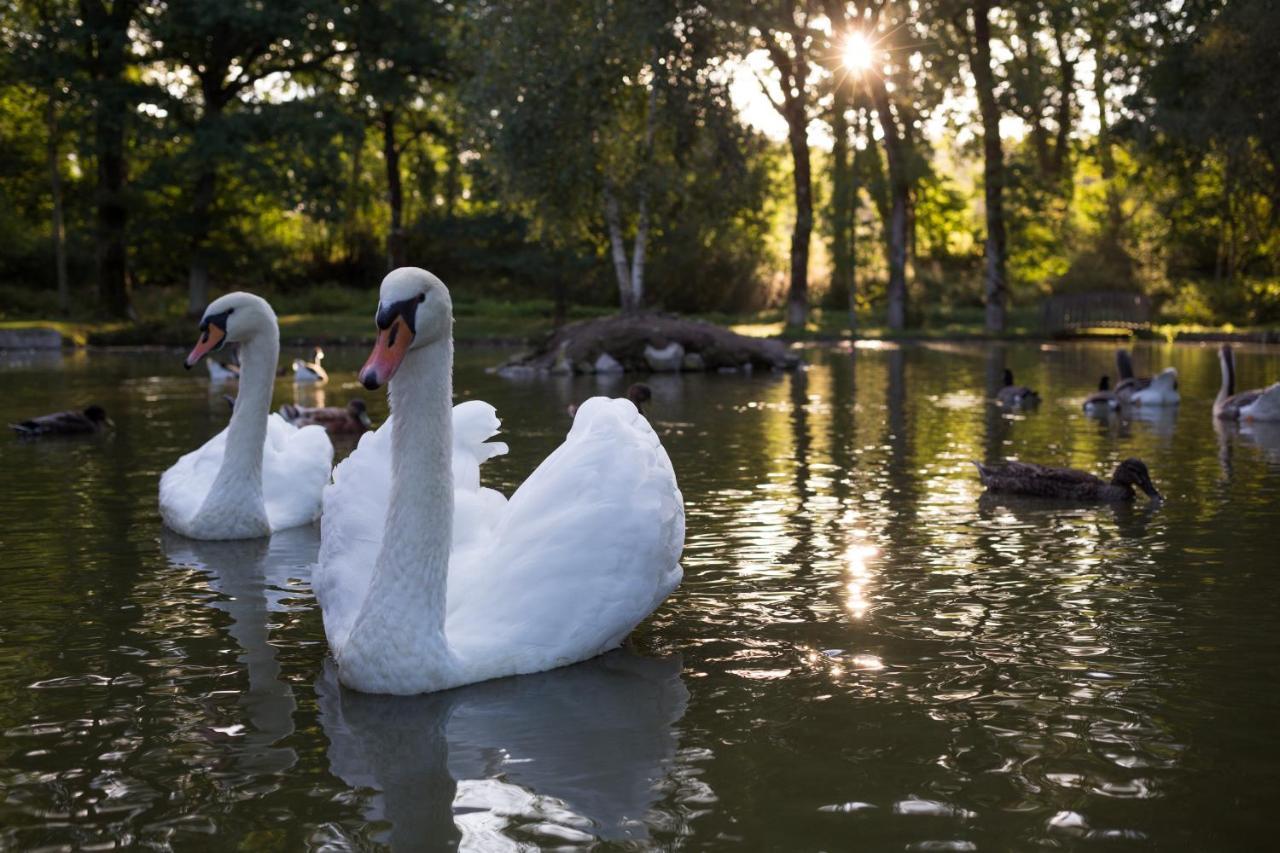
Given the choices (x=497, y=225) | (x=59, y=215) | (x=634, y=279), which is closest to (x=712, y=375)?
(x=634, y=279)

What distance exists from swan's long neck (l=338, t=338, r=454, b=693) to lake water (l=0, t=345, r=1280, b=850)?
0.47 ft

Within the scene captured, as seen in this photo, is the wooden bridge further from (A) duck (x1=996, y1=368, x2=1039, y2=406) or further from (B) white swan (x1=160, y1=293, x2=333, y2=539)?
(B) white swan (x1=160, y1=293, x2=333, y2=539)

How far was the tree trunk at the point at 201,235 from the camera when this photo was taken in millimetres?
44188

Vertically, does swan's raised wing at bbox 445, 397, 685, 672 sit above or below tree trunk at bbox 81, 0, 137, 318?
below

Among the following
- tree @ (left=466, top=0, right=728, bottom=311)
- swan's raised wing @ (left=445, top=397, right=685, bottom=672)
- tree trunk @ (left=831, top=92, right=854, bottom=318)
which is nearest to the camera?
swan's raised wing @ (left=445, top=397, right=685, bottom=672)

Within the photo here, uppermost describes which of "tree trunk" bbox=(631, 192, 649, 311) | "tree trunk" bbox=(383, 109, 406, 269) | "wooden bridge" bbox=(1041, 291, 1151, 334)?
"tree trunk" bbox=(383, 109, 406, 269)

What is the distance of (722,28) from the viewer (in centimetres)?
3784

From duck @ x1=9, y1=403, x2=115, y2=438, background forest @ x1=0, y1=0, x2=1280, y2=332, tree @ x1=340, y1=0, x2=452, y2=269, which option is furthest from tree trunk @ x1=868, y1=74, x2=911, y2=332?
duck @ x1=9, y1=403, x2=115, y2=438

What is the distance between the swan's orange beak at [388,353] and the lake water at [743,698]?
1318mm

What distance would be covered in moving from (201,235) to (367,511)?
132 ft

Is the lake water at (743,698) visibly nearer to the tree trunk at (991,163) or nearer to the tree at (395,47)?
the tree trunk at (991,163)

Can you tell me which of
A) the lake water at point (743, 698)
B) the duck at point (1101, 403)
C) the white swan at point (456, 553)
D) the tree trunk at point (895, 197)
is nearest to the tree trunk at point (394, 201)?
the tree trunk at point (895, 197)

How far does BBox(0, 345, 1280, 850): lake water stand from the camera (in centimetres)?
462

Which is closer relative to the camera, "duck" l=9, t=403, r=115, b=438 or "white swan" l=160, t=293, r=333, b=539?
"white swan" l=160, t=293, r=333, b=539
